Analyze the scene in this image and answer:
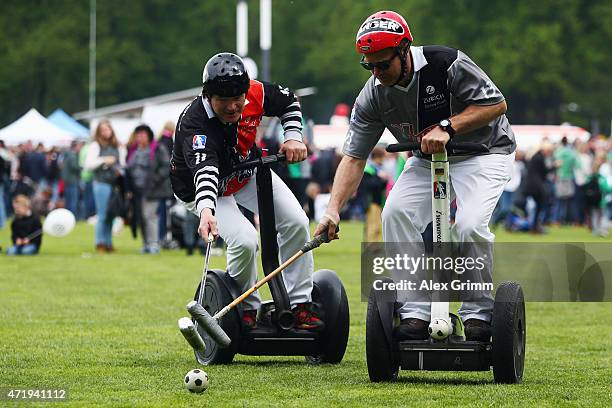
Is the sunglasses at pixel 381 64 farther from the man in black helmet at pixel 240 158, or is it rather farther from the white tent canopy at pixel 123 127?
the white tent canopy at pixel 123 127

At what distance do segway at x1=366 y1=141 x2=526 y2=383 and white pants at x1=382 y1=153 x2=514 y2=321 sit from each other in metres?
0.17

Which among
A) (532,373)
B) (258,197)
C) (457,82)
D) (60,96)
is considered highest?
(60,96)

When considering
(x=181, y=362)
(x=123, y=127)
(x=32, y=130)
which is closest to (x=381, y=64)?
(x=181, y=362)

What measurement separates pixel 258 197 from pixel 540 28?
56.2 m

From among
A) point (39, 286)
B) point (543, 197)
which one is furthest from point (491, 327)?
point (543, 197)

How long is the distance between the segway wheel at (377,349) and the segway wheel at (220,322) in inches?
47.7

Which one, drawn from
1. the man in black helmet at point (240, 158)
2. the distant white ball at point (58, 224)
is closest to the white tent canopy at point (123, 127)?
the distant white ball at point (58, 224)

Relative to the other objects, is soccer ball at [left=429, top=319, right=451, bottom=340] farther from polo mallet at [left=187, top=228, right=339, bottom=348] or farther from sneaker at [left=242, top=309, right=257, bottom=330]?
sneaker at [left=242, top=309, right=257, bottom=330]

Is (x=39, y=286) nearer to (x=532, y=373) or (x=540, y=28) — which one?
(x=532, y=373)

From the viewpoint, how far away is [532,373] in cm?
830

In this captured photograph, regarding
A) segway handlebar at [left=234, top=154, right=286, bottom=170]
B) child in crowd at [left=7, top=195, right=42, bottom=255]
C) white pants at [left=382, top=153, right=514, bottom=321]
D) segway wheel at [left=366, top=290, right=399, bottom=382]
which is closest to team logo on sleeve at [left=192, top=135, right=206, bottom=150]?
segway handlebar at [left=234, top=154, right=286, bottom=170]

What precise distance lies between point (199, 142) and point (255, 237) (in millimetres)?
815

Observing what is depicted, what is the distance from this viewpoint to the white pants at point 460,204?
7.68m

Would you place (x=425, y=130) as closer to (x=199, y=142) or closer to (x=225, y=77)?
(x=225, y=77)
